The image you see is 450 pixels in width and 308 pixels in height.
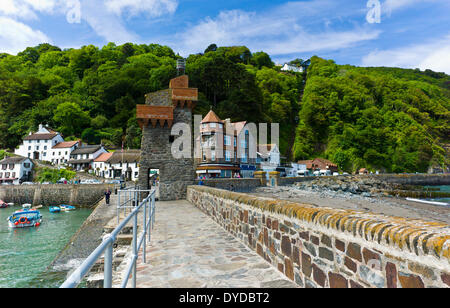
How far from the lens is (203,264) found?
4.60 metres

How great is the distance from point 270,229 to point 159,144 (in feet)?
49.0

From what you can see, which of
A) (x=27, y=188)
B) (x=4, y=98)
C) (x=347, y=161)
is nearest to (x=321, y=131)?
(x=347, y=161)

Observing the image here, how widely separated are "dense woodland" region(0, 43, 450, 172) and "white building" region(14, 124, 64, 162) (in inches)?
284

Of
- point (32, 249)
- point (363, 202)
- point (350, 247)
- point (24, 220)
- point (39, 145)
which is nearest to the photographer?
point (350, 247)

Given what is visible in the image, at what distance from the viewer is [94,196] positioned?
3569cm

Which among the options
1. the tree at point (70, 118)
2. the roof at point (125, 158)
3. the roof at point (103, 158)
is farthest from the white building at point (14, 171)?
the tree at point (70, 118)

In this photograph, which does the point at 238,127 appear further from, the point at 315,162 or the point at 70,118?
the point at 70,118

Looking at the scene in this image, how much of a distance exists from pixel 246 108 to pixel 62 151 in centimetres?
4497

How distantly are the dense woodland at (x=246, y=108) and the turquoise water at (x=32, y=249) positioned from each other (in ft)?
118

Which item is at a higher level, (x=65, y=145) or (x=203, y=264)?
(x=65, y=145)

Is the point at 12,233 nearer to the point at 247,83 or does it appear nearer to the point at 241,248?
the point at 241,248

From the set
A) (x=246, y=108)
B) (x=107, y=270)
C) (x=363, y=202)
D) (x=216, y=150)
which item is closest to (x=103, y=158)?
(x=216, y=150)

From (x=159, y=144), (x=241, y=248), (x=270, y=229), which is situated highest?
(x=159, y=144)
